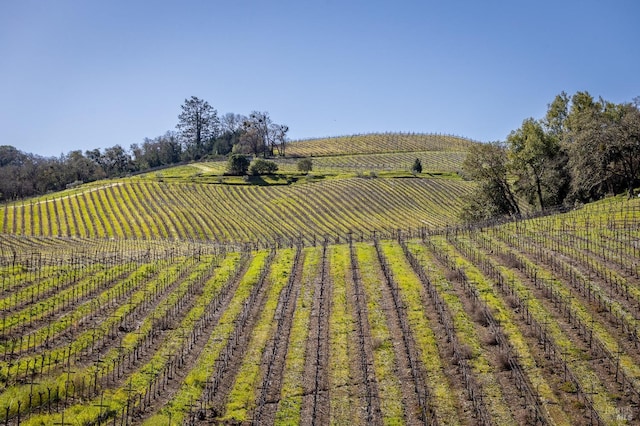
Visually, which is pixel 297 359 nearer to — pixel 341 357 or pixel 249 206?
pixel 341 357

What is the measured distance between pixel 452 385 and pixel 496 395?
2039 mm

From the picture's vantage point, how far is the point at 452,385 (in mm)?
26969

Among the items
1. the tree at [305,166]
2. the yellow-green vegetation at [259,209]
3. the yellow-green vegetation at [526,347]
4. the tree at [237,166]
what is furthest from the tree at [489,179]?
the tree at [237,166]

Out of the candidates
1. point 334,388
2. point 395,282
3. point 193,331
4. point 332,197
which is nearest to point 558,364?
point 334,388

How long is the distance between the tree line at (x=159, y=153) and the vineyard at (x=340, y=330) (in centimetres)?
8905

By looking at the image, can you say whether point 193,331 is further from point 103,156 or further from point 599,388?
point 103,156

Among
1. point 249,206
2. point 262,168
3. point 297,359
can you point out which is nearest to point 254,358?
point 297,359

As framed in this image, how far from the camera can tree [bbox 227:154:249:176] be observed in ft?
411

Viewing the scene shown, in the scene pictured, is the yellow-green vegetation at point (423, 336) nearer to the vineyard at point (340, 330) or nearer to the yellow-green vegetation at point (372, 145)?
the vineyard at point (340, 330)

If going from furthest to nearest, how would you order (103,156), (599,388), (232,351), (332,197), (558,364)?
(103,156) < (332,197) < (232,351) < (558,364) < (599,388)

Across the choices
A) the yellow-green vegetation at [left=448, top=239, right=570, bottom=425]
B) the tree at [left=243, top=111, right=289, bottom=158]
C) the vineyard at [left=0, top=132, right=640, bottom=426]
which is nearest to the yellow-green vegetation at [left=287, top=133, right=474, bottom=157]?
the tree at [left=243, top=111, right=289, bottom=158]

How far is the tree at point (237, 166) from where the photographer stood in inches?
4934

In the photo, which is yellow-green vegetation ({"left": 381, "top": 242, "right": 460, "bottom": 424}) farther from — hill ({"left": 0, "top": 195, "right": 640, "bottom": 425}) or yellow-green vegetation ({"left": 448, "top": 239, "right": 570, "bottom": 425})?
yellow-green vegetation ({"left": 448, "top": 239, "right": 570, "bottom": 425})

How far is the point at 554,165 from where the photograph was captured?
7069cm
